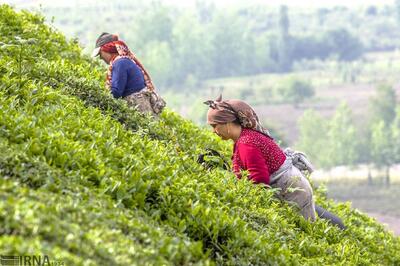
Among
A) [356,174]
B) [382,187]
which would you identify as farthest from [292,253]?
[356,174]

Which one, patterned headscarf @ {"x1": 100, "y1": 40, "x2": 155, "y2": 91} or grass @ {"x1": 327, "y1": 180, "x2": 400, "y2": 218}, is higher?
patterned headscarf @ {"x1": 100, "y1": 40, "x2": 155, "y2": 91}

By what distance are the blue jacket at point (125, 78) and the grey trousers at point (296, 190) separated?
8.61 ft

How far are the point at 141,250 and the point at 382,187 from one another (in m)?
116

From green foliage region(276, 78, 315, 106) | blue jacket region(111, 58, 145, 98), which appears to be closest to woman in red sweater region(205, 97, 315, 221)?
blue jacket region(111, 58, 145, 98)

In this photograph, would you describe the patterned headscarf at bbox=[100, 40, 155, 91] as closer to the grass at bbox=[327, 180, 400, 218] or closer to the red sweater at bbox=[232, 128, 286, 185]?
the red sweater at bbox=[232, 128, 286, 185]

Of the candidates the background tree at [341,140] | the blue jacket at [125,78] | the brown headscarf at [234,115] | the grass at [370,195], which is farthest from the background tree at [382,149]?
the brown headscarf at [234,115]

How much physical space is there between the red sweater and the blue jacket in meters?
2.27

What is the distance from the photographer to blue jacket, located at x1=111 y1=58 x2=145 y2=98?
10.3 meters

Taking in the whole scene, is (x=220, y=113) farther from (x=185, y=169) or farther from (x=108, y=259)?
(x=108, y=259)

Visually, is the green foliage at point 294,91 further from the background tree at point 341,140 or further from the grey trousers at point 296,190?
the grey trousers at point 296,190

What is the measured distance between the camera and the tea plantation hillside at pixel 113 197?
471cm

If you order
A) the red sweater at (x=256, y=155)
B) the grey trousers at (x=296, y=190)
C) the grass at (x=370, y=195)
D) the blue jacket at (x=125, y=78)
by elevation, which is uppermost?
the blue jacket at (x=125, y=78)

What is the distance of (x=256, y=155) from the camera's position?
28.0 feet

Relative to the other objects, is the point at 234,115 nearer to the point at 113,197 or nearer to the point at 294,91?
the point at 113,197
